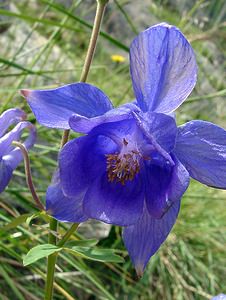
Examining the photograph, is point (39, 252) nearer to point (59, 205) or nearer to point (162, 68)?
point (59, 205)

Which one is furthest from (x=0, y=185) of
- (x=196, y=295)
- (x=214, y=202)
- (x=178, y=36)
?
(x=214, y=202)

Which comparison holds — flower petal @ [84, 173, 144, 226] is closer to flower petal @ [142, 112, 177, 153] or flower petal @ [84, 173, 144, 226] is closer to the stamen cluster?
the stamen cluster

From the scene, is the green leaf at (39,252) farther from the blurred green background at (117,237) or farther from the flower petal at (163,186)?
the blurred green background at (117,237)

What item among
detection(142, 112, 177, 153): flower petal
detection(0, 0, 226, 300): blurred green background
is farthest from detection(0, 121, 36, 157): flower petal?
detection(0, 0, 226, 300): blurred green background

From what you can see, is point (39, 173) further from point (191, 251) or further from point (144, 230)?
point (144, 230)

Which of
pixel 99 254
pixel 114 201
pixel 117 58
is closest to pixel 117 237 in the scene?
pixel 117 58

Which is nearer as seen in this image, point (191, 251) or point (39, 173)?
point (39, 173)
